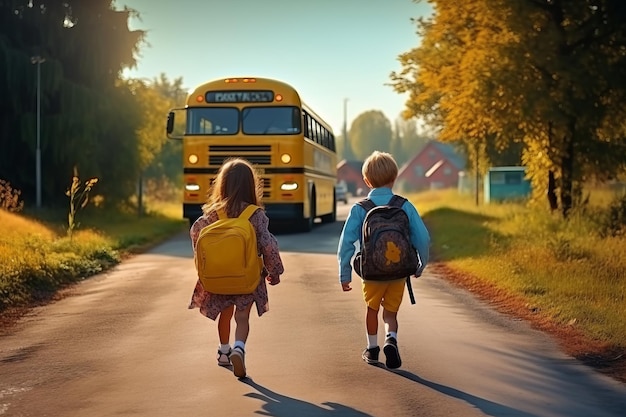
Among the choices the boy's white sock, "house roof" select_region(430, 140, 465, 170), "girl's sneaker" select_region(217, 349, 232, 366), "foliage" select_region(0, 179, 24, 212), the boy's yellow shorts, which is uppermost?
"house roof" select_region(430, 140, 465, 170)

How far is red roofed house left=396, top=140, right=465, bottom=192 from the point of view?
403 feet

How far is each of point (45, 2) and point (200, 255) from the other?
2769cm

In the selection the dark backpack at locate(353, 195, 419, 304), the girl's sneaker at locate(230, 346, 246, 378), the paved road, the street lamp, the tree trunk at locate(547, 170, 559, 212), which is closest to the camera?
the paved road

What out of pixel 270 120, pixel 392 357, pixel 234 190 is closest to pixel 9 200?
pixel 270 120

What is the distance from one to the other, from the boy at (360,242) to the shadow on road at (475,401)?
1.38 feet

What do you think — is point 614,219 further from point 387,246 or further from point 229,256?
point 229,256

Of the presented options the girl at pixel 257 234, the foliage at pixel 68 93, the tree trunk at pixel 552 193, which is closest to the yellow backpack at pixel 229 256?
the girl at pixel 257 234

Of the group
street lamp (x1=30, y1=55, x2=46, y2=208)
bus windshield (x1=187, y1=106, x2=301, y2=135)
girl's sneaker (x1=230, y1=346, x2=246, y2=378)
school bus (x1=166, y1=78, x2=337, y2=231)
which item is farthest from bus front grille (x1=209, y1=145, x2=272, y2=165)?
girl's sneaker (x1=230, y1=346, x2=246, y2=378)

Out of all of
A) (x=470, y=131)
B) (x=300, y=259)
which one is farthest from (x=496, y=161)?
(x=300, y=259)

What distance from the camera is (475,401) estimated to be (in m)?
6.18

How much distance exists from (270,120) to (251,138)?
69 cm

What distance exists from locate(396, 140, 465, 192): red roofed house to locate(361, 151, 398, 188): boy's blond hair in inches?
4271

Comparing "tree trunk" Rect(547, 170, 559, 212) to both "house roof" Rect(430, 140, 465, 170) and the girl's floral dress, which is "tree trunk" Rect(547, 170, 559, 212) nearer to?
the girl's floral dress

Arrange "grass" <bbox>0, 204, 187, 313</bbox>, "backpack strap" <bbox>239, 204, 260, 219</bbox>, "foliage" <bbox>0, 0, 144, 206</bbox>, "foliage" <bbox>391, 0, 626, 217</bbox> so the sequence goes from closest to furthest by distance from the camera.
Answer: "backpack strap" <bbox>239, 204, 260, 219</bbox> → "grass" <bbox>0, 204, 187, 313</bbox> → "foliage" <bbox>391, 0, 626, 217</bbox> → "foliage" <bbox>0, 0, 144, 206</bbox>
